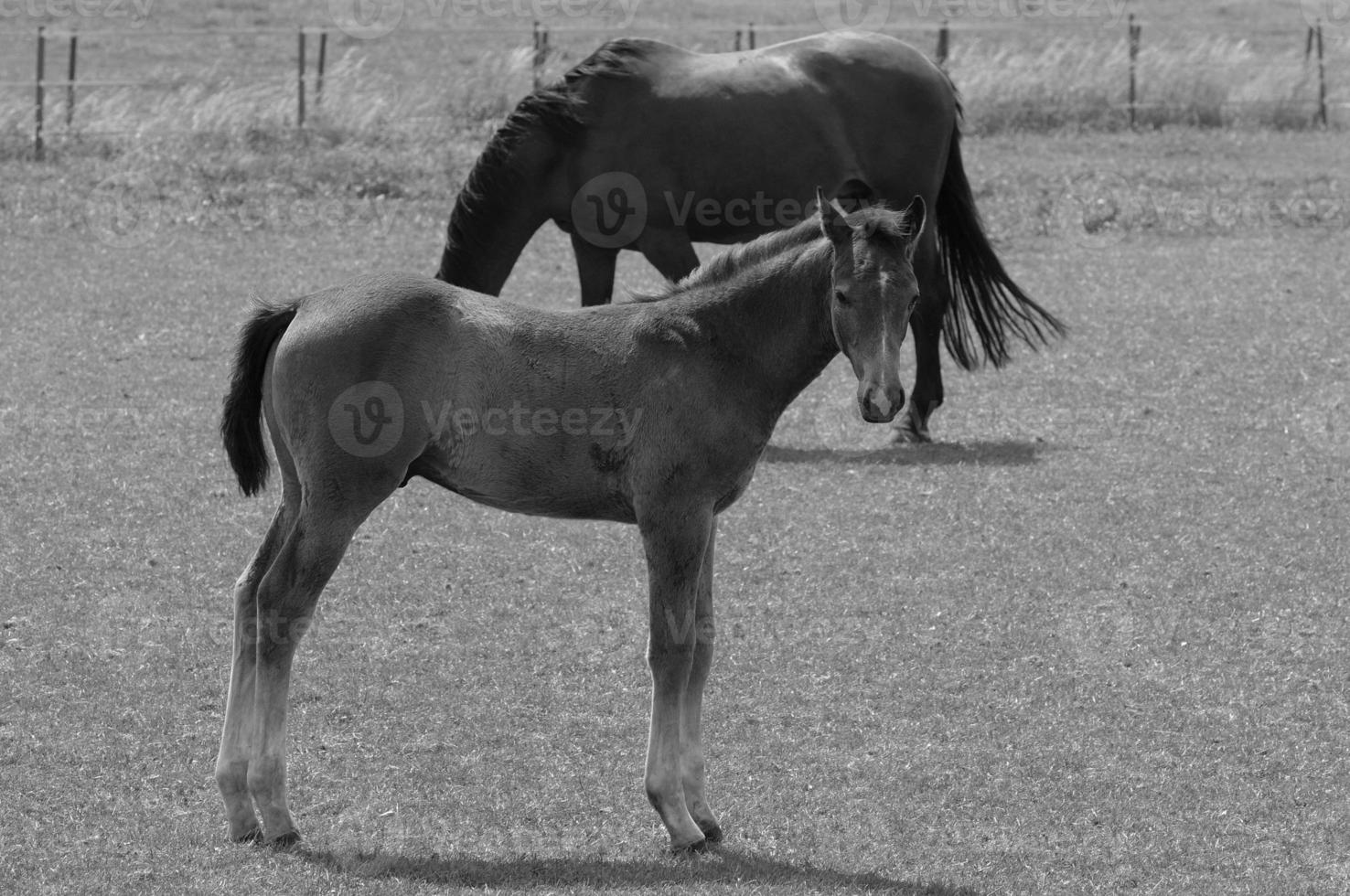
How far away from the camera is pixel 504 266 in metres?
11.2

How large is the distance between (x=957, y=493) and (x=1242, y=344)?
4.77m

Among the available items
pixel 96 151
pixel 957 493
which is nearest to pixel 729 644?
pixel 957 493

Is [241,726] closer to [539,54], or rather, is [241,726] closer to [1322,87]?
[539,54]

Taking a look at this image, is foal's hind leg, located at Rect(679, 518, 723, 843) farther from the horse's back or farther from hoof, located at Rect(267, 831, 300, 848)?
the horse's back

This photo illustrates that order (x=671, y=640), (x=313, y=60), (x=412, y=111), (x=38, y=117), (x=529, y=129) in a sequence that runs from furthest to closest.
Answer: (x=313, y=60) → (x=412, y=111) → (x=38, y=117) → (x=529, y=129) → (x=671, y=640)

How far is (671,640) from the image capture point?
5738 mm

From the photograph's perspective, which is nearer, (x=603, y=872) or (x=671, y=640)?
(x=603, y=872)

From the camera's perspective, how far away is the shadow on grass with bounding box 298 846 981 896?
5539 millimetres

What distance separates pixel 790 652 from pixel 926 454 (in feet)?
11.7

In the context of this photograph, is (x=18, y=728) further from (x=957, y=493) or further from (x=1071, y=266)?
(x=1071, y=266)

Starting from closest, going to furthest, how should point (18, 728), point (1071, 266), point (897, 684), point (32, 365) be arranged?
point (18, 728)
point (897, 684)
point (32, 365)
point (1071, 266)

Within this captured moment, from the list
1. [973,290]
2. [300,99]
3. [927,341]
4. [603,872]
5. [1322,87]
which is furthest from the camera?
[1322,87]

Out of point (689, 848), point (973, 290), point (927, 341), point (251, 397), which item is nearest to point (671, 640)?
point (689, 848)

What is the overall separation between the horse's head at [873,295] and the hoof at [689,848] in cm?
161
